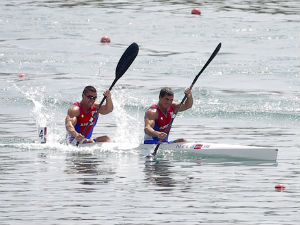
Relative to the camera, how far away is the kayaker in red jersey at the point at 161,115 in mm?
17281

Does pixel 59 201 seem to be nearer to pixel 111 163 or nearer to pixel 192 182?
pixel 192 182

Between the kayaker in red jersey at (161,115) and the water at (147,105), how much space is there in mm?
464

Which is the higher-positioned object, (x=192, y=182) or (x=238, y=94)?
(x=192, y=182)

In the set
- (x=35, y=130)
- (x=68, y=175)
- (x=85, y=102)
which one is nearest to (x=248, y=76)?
(x=35, y=130)

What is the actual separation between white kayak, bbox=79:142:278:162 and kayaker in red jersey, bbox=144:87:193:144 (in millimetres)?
228

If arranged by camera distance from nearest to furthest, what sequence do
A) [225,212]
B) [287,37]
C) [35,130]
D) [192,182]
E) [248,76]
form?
[225,212]
[192,182]
[35,130]
[248,76]
[287,37]

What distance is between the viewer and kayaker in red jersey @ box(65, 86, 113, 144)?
18.0 m

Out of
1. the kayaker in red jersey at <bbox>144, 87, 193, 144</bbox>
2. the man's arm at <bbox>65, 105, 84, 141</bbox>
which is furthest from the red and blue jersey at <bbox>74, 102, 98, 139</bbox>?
the kayaker in red jersey at <bbox>144, 87, 193, 144</bbox>

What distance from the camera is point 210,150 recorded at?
17.0 m

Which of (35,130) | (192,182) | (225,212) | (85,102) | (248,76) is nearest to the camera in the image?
(225,212)

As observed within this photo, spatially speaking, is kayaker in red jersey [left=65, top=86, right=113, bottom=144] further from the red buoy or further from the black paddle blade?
the red buoy

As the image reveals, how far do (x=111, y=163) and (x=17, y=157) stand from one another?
5.96ft

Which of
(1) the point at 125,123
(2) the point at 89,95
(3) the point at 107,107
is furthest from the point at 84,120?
(1) the point at 125,123

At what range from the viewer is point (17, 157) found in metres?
16.9
